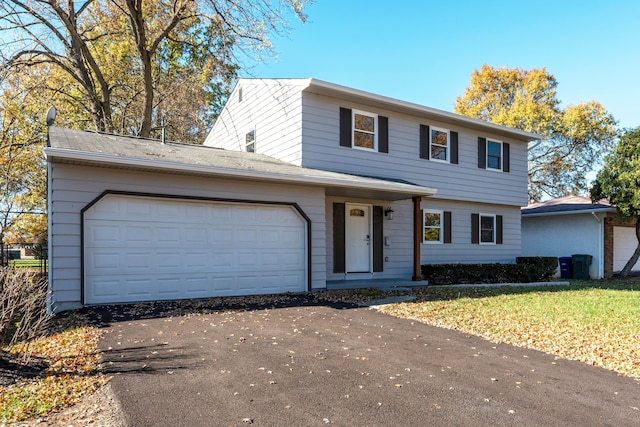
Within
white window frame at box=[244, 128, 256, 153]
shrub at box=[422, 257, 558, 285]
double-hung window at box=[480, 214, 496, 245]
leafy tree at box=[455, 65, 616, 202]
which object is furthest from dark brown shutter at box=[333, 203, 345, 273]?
leafy tree at box=[455, 65, 616, 202]

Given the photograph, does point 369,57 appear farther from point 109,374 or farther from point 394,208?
point 109,374

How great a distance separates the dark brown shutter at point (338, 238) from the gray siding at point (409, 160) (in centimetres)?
119

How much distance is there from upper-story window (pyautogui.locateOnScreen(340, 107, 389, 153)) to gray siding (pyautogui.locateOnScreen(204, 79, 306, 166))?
1.41 m

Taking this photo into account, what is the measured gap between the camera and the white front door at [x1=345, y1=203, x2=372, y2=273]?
12.3 meters

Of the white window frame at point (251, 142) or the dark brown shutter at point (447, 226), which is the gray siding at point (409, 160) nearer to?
the dark brown shutter at point (447, 226)

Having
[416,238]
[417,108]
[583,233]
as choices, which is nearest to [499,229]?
[583,233]

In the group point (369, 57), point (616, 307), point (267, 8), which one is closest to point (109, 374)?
point (616, 307)

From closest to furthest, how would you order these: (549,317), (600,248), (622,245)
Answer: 1. (549,317)
2. (600,248)
3. (622,245)

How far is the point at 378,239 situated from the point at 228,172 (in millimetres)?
5767

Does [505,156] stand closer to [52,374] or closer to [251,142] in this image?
[251,142]

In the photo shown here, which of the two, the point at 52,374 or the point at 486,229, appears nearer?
the point at 52,374

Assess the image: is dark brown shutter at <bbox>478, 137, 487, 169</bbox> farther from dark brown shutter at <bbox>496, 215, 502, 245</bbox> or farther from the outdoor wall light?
the outdoor wall light

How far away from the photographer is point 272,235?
9992mm

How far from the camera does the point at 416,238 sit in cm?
1216
